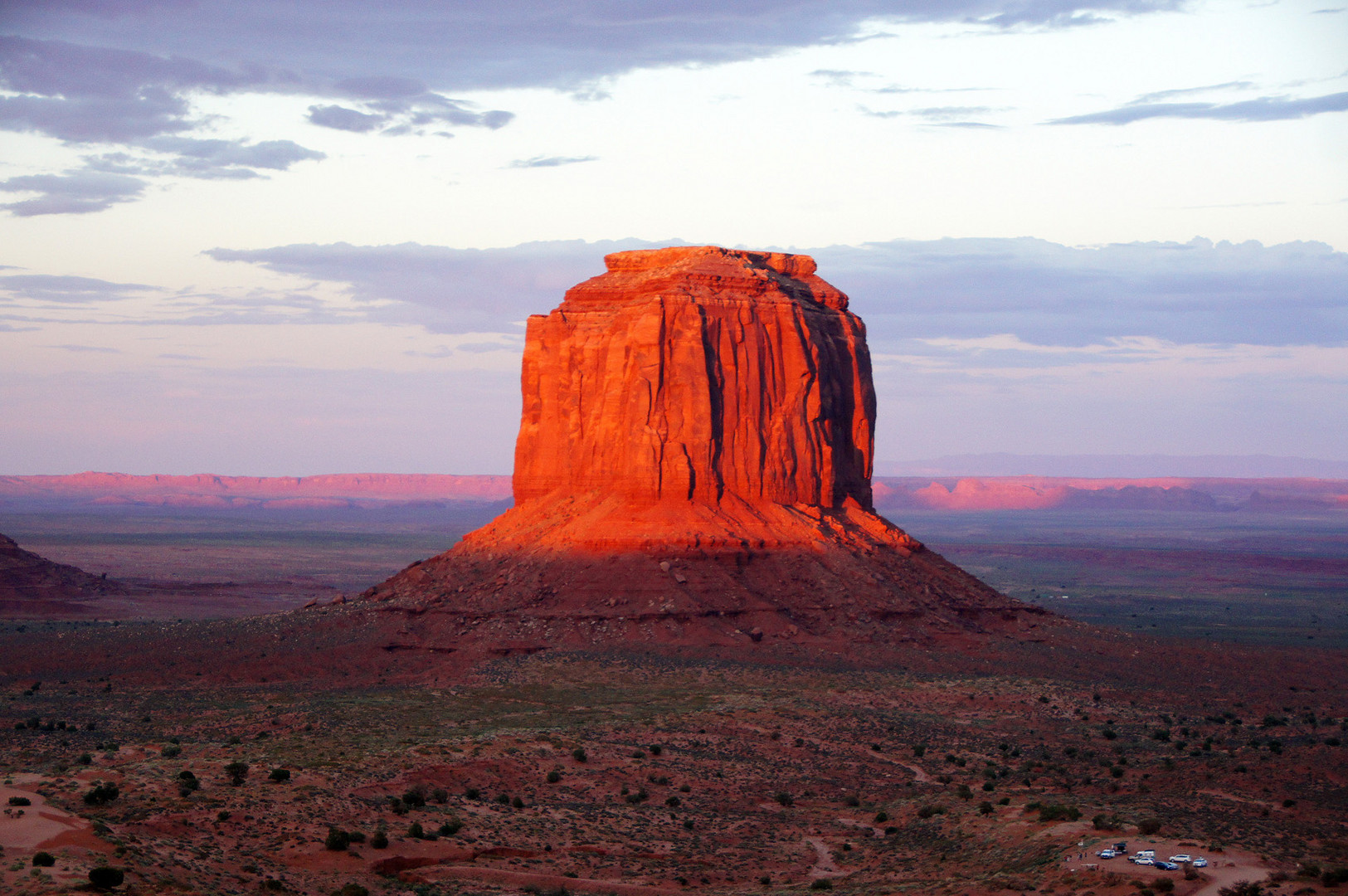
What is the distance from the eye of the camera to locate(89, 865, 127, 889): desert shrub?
19.3 meters

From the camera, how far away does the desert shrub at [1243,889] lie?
67.2 feet

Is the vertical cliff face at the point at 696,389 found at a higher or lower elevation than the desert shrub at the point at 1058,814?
higher

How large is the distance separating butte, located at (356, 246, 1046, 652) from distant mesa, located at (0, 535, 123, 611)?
33.7 metres

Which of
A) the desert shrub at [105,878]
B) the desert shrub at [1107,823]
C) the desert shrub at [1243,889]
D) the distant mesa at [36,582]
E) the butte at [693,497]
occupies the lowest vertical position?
the distant mesa at [36,582]

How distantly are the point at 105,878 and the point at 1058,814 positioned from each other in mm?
17403

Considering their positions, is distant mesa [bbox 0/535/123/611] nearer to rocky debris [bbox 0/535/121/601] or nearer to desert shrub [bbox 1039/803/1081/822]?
rocky debris [bbox 0/535/121/601]

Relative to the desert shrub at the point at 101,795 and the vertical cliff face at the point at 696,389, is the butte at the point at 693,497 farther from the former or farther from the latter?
the desert shrub at the point at 101,795

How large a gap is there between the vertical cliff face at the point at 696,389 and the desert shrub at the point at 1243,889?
3773 cm

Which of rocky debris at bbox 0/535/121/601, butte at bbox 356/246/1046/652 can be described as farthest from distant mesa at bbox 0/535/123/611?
butte at bbox 356/246/1046/652

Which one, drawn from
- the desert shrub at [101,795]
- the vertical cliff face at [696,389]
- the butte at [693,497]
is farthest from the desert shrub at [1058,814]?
the vertical cliff face at [696,389]

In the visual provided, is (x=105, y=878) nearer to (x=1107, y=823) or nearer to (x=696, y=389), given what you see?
(x=1107, y=823)

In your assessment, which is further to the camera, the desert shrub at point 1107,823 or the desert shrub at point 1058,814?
the desert shrub at point 1058,814

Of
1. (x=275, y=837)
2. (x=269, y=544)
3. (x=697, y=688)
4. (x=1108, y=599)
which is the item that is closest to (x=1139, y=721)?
(x=697, y=688)

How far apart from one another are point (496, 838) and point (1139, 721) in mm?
24636
